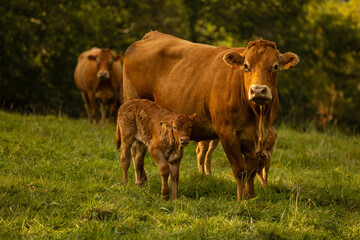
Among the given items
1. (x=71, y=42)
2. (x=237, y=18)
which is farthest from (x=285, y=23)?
(x=71, y=42)

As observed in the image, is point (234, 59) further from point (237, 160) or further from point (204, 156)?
point (204, 156)

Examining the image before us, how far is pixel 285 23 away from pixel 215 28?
296 cm

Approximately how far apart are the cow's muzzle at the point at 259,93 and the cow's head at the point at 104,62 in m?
8.25

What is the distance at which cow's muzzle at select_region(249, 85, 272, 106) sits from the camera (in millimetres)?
5543

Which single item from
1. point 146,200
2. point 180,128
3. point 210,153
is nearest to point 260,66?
point 180,128

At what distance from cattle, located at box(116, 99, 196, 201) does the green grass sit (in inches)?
11.0

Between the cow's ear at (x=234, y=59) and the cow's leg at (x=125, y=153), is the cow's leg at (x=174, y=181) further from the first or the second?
the cow's ear at (x=234, y=59)

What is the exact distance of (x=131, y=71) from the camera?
783cm

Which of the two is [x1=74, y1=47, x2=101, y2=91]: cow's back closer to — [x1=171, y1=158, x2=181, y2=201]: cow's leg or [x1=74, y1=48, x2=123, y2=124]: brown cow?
[x1=74, y1=48, x2=123, y2=124]: brown cow

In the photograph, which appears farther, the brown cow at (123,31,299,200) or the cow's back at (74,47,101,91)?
the cow's back at (74,47,101,91)

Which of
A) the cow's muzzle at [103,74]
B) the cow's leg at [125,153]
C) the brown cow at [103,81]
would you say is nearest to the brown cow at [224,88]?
the cow's leg at [125,153]

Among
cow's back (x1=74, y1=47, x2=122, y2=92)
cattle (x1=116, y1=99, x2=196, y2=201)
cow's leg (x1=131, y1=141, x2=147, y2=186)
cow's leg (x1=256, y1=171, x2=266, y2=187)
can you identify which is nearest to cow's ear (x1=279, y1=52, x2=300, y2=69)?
cattle (x1=116, y1=99, x2=196, y2=201)

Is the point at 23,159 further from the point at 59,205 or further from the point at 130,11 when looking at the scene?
the point at 130,11

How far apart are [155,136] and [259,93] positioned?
59.9 inches
